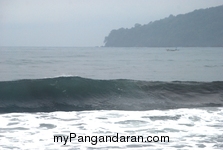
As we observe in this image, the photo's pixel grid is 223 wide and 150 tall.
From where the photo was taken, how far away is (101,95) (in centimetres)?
1656

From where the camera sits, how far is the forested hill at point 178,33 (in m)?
146

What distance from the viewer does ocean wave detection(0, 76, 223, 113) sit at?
1472 centimetres

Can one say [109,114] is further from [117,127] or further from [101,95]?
[101,95]

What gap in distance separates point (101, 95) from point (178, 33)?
468 feet

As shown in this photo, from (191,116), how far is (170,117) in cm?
69

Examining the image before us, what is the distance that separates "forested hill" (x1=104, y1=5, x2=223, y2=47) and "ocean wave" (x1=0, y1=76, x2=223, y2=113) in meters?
129

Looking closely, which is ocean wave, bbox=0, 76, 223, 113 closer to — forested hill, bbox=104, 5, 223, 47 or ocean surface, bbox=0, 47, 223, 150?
ocean surface, bbox=0, 47, 223, 150

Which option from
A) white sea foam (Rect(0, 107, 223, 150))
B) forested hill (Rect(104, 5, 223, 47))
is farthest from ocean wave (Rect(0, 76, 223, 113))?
forested hill (Rect(104, 5, 223, 47))

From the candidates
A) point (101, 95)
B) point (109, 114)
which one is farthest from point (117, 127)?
point (101, 95)

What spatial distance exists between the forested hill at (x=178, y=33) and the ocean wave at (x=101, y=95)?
129 meters

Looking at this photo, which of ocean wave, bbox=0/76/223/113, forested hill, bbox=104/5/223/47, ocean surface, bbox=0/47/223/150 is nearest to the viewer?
ocean surface, bbox=0/47/223/150

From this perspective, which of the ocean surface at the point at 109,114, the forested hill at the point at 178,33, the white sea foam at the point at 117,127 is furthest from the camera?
the forested hill at the point at 178,33

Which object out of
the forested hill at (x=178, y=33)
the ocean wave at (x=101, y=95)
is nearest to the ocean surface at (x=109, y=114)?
the ocean wave at (x=101, y=95)

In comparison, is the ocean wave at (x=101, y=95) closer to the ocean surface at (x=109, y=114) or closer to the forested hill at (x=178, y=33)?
the ocean surface at (x=109, y=114)
